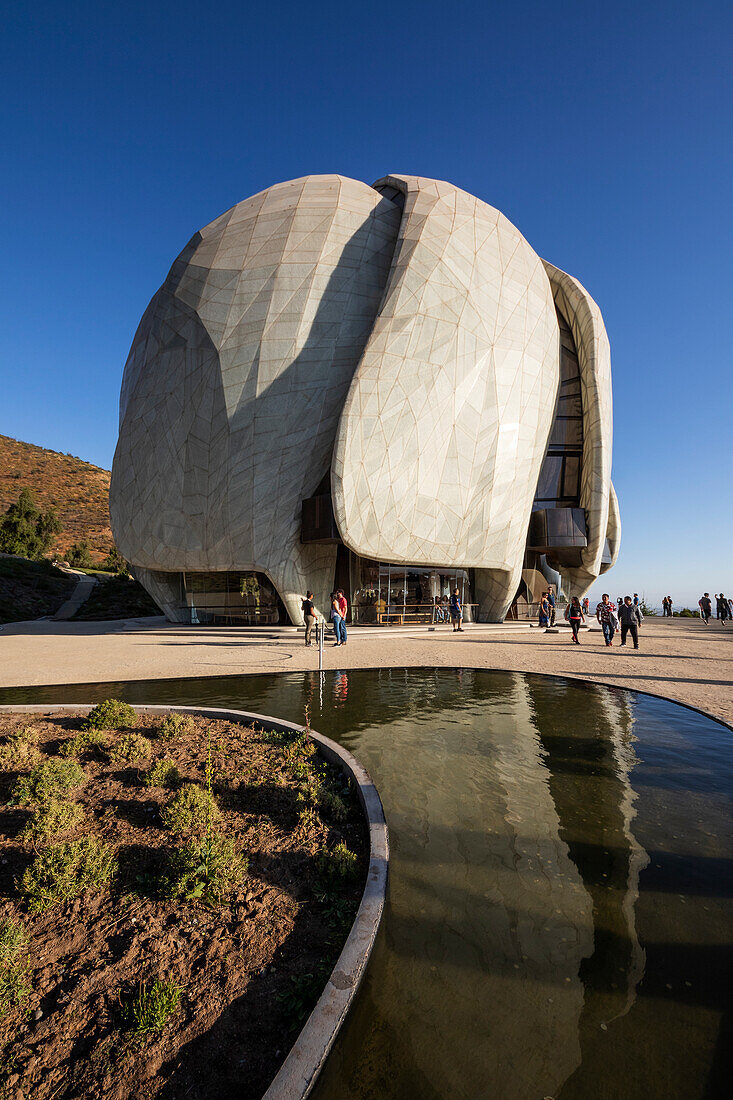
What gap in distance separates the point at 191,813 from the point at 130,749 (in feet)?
6.64

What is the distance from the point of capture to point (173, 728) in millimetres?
6508

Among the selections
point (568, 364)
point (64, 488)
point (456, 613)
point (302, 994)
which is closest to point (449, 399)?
point (456, 613)

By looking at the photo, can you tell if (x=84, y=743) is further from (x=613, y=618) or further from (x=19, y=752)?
(x=613, y=618)

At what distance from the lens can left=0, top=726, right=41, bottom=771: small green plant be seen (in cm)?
540

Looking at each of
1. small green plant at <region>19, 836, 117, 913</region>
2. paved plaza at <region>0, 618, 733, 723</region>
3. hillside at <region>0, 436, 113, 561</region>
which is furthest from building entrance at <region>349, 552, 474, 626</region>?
hillside at <region>0, 436, 113, 561</region>

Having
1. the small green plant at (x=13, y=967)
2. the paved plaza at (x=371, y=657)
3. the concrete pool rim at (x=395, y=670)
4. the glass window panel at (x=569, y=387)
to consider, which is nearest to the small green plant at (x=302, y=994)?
the small green plant at (x=13, y=967)

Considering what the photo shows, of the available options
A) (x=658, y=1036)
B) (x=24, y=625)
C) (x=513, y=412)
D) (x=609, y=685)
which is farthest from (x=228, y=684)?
(x=24, y=625)

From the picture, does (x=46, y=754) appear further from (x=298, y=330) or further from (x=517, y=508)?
(x=517, y=508)

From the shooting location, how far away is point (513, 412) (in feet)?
81.9

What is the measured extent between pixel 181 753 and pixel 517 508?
22.7 metres

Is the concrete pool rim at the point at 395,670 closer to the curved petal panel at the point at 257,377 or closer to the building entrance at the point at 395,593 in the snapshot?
the curved petal panel at the point at 257,377

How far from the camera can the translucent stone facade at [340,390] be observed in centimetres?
2236

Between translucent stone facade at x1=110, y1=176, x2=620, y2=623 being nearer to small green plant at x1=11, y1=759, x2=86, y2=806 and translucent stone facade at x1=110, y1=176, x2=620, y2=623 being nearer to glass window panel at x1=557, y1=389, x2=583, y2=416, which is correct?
glass window panel at x1=557, y1=389, x2=583, y2=416

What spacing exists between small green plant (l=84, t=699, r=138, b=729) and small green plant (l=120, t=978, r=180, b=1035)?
4.56 meters
